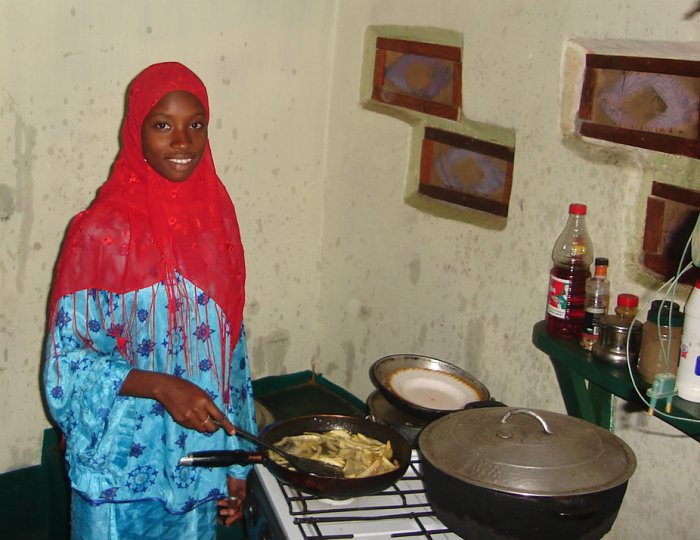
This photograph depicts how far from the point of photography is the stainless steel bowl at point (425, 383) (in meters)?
2.30

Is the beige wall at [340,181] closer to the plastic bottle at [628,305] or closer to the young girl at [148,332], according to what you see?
the plastic bottle at [628,305]

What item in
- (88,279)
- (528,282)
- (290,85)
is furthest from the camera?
(290,85)

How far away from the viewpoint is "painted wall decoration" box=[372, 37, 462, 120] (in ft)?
8.52

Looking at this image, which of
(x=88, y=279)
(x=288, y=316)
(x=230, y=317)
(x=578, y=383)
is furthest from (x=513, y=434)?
(x=288, y=316)

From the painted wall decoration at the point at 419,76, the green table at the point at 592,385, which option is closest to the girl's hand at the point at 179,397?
the green table at the point at 592,385

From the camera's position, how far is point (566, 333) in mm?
2096

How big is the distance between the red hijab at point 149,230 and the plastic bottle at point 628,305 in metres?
0.93

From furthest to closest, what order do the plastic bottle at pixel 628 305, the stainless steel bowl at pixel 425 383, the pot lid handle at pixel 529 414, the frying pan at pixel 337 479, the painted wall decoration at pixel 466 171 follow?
the painted wall decoration at pixel 466 171 → the stainless steel bowl at pixel 425 383 → the plastic bottle at pixel 628 305 → the frying pan at pixel 337 479 → the pot lid handle at pixel 529 414

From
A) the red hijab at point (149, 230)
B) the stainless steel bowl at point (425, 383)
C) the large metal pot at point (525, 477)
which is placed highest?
the red hijab at point (149, 230)

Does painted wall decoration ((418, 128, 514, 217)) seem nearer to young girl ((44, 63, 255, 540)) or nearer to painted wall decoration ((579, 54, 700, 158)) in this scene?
painted wall decoration ((579, 54, 700, 158))

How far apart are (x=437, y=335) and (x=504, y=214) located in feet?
1.74

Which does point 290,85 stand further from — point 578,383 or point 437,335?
point 578,383

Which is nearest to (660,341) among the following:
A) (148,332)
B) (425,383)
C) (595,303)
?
(595,303)

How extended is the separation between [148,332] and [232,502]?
0.51m
